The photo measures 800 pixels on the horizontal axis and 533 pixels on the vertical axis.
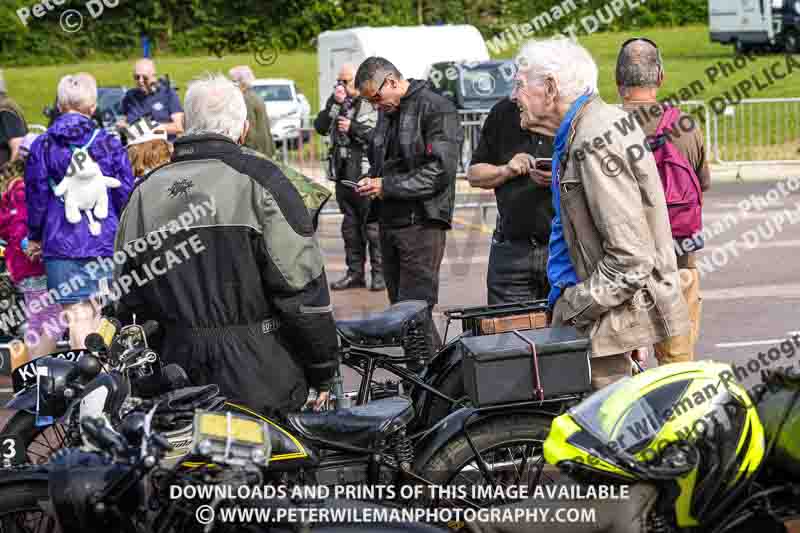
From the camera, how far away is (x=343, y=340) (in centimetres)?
584

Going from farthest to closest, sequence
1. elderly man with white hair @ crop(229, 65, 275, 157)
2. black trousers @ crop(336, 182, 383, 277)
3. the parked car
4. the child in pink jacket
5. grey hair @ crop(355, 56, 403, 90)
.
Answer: the parked car < elderly man with white hair @ crop(229, 65, 275, 157) < black trousers @ crop(336, 182, 383, 277) < the child in pink jacket < grey hair @ crop(355, 56, 403, 90)

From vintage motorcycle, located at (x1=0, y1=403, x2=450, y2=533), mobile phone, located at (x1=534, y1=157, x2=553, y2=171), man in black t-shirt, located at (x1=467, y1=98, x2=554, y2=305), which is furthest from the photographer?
man in black t-shirt, located at (x1=467, y1=98, x2=554, y2=305)

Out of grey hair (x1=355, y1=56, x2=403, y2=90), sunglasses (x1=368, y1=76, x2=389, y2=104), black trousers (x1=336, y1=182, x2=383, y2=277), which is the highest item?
grey hair (x1=355, y1=56, x2=403, y2=90)

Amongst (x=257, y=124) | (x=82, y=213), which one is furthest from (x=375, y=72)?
(x=257, y=124)

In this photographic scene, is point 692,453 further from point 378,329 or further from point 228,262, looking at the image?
point 378,329

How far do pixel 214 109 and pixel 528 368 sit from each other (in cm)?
154

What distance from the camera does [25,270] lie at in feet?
28.0

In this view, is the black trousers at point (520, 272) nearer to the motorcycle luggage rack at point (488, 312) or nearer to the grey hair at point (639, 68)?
the motorcycle luggage rack at point (488, 312)

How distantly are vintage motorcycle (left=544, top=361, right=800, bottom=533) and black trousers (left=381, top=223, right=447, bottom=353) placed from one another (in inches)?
151

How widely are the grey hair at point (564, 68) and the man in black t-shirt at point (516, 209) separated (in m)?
1.71

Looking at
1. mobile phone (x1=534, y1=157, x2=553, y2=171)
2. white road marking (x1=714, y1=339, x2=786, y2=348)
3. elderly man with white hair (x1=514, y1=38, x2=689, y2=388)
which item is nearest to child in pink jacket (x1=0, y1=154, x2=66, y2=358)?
mobile phone (x1=534, y1=157, x2=553, y2=171)

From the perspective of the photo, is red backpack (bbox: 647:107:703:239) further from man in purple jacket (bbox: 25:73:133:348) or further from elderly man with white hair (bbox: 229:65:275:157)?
elderly man with white hair (bbox: 229:65:275:157)

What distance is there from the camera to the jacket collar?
4.66 m

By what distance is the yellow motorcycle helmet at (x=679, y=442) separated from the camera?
360cm
